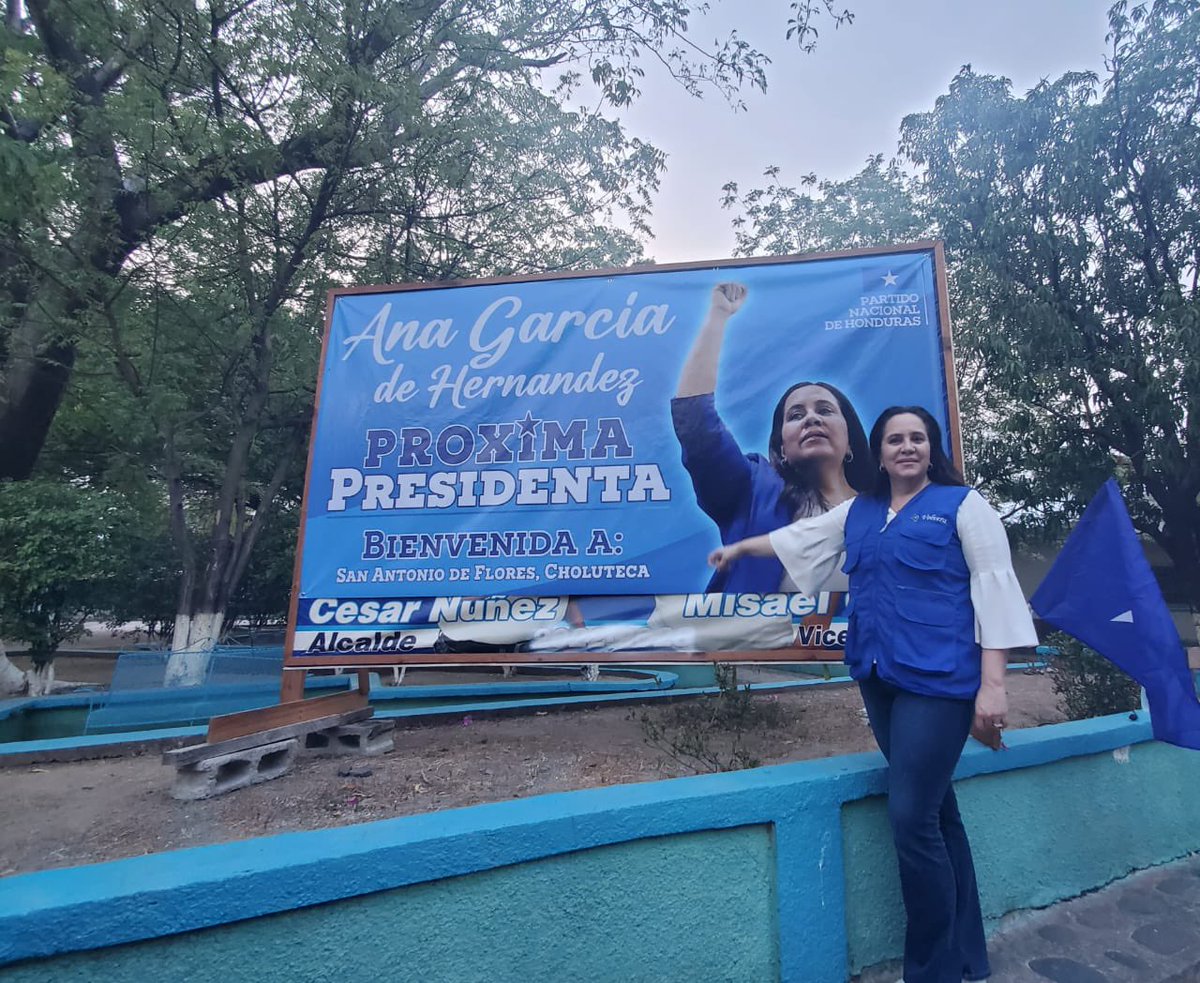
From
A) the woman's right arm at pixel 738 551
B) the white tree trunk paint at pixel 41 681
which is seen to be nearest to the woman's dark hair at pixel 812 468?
the woman's right arm at pixel 738 551

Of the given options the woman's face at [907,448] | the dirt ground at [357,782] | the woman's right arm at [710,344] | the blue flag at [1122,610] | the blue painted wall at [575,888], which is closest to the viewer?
the blue painted wall at [575,888]

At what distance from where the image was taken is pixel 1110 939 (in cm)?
278

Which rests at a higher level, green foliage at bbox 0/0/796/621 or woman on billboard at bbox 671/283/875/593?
green foliage at bbox 0/0/796/621

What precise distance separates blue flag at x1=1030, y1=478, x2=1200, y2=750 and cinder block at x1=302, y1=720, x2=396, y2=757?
12.5 ft

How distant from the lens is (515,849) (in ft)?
6.73

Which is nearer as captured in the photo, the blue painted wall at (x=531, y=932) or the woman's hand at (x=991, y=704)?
the blue painted wall at (x=531, y=932)

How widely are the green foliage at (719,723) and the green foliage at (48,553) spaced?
8.28m

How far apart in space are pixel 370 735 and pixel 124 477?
31.9ft

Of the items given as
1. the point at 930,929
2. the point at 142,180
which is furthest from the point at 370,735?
the point at 142,180

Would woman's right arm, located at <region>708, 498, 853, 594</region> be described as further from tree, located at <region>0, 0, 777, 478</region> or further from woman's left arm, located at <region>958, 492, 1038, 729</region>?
tree, located at <region>0, 0, 777, 478</region>

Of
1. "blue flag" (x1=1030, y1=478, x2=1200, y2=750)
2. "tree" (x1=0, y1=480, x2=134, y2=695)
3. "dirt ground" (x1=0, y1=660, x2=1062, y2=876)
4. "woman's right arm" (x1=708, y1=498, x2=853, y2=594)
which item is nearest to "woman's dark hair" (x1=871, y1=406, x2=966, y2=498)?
"woman's right arm" (x1=708, y1=498, x2=853, y2=594)

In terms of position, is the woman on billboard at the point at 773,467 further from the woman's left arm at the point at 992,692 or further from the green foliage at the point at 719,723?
the woman's left arm at the point at 992,692

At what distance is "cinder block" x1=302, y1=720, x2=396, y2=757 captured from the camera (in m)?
4.79

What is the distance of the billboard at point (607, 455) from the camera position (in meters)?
4.09
